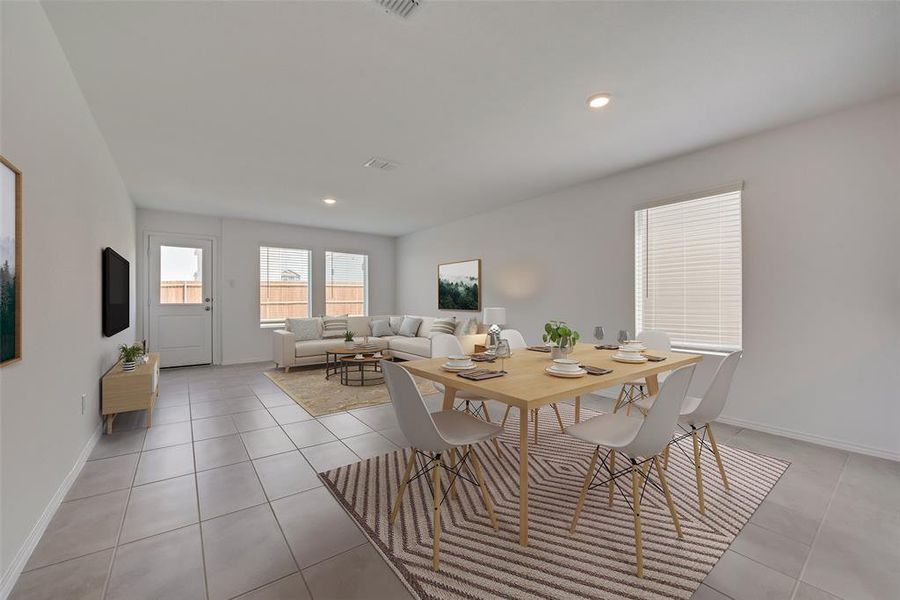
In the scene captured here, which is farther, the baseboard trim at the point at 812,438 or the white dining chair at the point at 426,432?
the baseboard trim at the point at 812,438

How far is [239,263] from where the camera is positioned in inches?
255

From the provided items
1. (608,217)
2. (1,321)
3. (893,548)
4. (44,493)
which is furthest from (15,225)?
(608,217)

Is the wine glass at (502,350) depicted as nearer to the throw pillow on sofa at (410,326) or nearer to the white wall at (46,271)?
the white wall at (46,271)

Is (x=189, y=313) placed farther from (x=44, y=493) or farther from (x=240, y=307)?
(x=44, y=493)

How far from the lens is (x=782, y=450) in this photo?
277 centimetres

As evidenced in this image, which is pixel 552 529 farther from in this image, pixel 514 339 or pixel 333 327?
pixel 333 327

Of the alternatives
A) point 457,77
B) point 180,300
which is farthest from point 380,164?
point 180,300

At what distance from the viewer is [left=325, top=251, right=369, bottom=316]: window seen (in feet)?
24.6

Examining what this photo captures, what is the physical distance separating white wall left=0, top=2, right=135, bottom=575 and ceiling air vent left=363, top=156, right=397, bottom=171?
212cm

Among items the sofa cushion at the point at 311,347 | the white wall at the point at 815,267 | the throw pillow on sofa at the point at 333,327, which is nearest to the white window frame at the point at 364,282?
the throw pillow on sofa at the point at 333,327

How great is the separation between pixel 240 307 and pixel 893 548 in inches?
299

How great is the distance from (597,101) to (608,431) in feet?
7.25

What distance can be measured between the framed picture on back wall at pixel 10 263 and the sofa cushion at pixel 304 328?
15.1 feet

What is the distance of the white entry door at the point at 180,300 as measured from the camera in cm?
584
